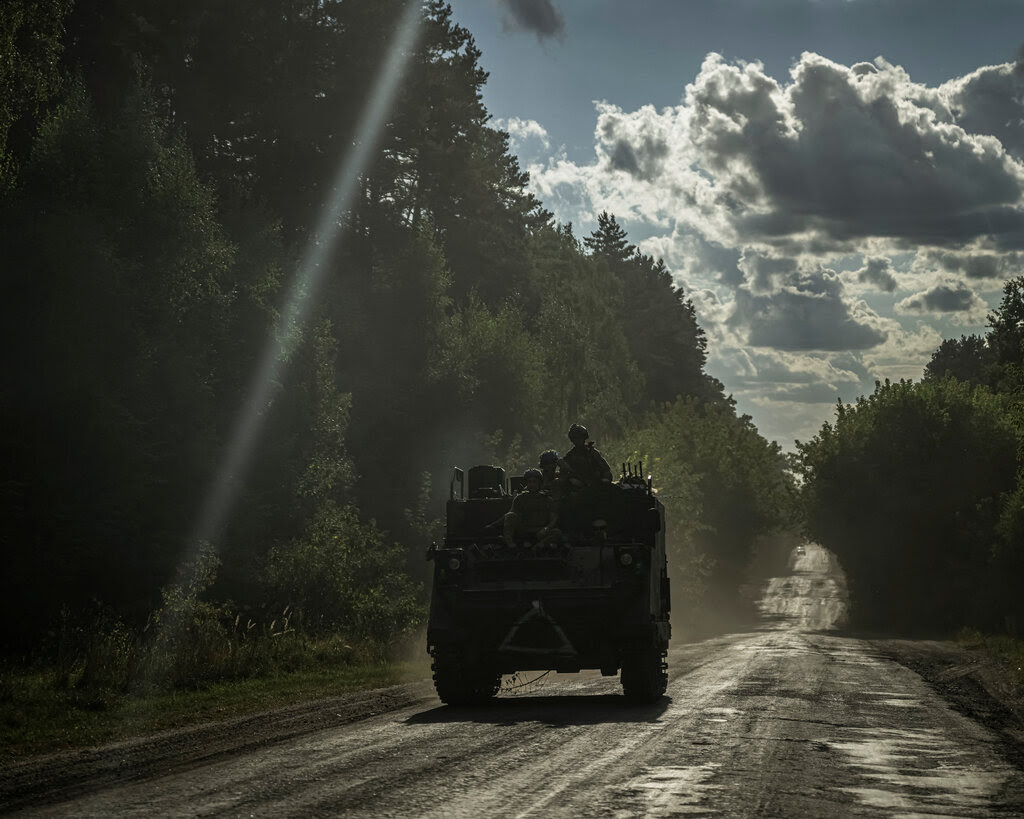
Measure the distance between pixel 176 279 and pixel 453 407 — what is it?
26.1 metres

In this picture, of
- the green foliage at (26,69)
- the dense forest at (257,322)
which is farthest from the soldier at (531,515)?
the green foliage at (26,69)

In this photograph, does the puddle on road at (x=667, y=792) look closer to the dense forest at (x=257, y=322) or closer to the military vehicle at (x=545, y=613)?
the military vehicle at (x=545, y=613)

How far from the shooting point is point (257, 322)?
3544cm

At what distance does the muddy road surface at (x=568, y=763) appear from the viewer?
30.2 ft

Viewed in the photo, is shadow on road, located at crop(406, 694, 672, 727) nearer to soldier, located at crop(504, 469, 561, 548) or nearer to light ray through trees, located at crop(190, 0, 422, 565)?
soldier, located at crop(504, 469, 561, 548)

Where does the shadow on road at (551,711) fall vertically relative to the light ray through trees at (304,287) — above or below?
below

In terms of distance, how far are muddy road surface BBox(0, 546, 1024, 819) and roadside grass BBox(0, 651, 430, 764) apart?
95cm

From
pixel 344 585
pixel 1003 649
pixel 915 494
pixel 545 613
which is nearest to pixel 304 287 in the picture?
pixel 344 585

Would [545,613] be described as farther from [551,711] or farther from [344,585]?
[344,585]

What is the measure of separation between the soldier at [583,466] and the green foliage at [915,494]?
122 ft

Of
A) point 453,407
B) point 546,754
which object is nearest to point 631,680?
point 546,754

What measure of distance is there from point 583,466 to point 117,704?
7.02 m

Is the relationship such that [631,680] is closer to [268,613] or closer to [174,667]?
[174,667]

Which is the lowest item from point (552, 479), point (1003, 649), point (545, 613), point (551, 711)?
point (551, 711)
